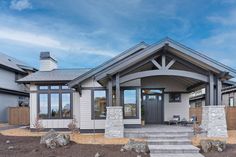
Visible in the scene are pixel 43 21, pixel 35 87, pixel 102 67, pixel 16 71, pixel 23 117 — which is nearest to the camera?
pixel 102 67

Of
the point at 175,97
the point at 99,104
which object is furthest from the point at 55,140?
the point at 175,97

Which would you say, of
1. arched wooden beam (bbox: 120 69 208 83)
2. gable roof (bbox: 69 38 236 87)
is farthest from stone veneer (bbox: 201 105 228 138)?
gable roof (bbox: 69 38 236 87)

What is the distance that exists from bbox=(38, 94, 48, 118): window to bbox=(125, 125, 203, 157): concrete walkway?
258 inches

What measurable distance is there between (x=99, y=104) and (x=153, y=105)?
13.1 ft

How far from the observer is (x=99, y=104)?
14.4 metres

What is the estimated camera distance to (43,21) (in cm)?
1733

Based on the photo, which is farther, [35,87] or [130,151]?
[35,87]

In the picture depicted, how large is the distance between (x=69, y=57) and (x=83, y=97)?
1396cm

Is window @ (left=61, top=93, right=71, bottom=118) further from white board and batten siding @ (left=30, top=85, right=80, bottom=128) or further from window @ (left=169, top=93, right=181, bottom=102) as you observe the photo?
window @ (left=169, top=93, right=181, bottom=102)

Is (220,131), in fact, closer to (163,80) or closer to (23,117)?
(163,80)

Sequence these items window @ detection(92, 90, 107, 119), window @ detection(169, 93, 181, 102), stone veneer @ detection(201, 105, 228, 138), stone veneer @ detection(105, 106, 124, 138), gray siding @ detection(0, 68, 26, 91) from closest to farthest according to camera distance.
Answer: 1. stone veneer @ detection(105, 106, 124, 138)
2. stone veneer @ detection(201, 105, 228, 138)
3. window @ detection(92, 90, 107, 119)
4. window @ detection(169, 93, 181, 102)
5. gray siding @ detection(0, 68, 26, 91)

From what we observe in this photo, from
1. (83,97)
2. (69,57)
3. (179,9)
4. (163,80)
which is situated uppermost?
(179,9)

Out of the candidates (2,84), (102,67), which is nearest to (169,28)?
(102,67)

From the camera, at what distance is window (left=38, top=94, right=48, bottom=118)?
1609 cm
